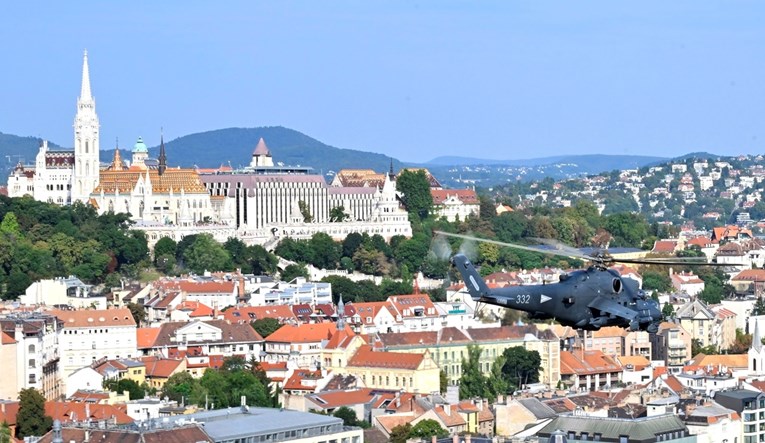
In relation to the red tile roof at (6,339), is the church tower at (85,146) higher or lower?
higher

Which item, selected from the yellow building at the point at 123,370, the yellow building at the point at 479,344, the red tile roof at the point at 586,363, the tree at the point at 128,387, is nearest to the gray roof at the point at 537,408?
the tree at the point at 128,387

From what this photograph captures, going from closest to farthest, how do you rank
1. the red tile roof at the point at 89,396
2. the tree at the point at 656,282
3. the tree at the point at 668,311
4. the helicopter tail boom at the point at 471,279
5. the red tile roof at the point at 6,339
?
1. the helicopter tail boom at the point at 471,279
2. the red tile roof at the point at 89,396
3. the red tile roof at the point at 6,339
4. the tree at the point at 668,311
5. the tree at the point at 656,282

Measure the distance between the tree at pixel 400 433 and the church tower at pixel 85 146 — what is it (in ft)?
168

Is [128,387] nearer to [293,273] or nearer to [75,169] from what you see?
[293,273]

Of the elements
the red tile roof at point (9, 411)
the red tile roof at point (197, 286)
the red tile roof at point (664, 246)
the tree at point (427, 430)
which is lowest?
the tree at point (427, 430)

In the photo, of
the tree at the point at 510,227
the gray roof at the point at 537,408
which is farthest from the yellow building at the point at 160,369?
the tree at the point at 510,227

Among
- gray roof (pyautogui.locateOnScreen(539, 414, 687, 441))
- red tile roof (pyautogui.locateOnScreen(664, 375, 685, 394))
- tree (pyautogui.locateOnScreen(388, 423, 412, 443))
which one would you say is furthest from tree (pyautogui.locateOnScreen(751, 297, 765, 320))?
tree (pyautogui.locateOnScreen(388, 423, 412, 443))

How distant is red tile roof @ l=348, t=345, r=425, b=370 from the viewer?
213 feet

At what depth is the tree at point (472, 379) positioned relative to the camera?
→ 6406cm

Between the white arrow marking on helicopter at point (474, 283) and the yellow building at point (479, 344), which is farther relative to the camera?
the yellow building at point (479, 344)

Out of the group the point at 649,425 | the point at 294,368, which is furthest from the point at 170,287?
the point at 649,425

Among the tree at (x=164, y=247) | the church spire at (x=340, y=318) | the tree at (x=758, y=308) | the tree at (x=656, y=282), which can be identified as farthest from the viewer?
the tree at (x=656, y=282)

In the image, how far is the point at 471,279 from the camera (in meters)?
28.8

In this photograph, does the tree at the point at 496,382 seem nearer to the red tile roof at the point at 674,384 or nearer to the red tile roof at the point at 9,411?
the red tile roof at the point at 674,384
